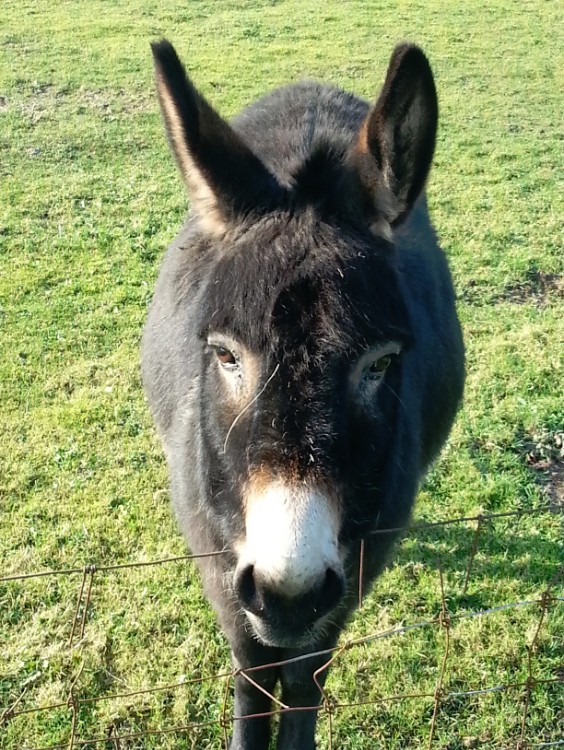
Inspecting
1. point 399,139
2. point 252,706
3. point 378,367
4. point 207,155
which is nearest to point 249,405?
point 378,367

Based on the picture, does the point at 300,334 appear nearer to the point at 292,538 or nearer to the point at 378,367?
the point at 378,367

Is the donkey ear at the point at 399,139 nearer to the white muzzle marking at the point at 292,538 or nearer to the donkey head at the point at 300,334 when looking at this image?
the donkey head at the point at 300,334

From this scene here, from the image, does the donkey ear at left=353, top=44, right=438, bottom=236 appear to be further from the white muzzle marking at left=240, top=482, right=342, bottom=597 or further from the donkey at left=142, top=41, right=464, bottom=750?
the white muzzle marking at left=240, top=482, right=342, bottom=597

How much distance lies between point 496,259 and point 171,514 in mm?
4603

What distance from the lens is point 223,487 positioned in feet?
8.23

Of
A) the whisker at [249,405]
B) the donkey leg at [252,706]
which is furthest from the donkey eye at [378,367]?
the donkey leg at [252,706]

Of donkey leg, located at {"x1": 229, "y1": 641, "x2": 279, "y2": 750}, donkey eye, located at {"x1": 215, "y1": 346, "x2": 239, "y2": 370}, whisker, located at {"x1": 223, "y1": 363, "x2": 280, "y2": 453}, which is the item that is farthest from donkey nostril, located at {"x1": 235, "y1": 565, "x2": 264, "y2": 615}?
donkey leg, located at {"x1": 229, "y1": 641, "x2": 279, "y2": 750}

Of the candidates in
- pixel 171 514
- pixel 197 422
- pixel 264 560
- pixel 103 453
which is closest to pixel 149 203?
pixel 103 453

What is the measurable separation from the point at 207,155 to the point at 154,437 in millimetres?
3138

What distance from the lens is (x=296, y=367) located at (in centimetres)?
207

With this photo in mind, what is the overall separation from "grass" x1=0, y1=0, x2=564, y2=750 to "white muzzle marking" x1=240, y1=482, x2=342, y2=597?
2072 mm

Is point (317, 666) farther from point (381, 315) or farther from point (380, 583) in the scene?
point (381, 315)

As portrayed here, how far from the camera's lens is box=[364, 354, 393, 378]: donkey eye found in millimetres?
2283

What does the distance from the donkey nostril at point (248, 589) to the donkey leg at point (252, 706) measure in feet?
4.08
